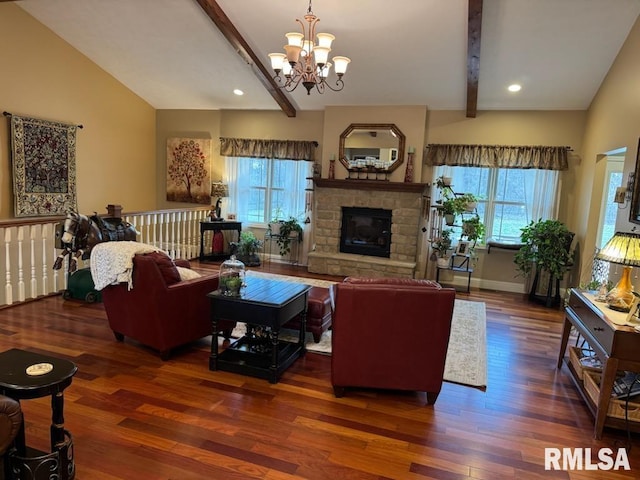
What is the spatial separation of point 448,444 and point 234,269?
1901 millimetres

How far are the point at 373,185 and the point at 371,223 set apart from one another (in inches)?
24.8

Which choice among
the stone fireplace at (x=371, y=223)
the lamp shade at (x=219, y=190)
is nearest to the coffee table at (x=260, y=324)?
the stone fireplace at (x=371, y=223)

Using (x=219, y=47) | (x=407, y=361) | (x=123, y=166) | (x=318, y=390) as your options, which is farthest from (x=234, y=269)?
(x=123, y=166)

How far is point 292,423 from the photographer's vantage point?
104 inches

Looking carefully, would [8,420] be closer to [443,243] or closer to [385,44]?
[385,44]

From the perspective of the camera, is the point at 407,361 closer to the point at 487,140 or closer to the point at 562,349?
the point at 562,349

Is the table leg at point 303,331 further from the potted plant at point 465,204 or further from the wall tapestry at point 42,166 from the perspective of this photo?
the wall tapestry at point 42,166

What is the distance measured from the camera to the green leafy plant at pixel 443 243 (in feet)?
20.1

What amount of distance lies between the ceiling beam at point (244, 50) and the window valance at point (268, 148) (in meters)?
0.53

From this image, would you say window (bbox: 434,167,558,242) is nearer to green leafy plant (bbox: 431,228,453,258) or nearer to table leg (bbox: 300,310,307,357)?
green leafy plant (bbox: 431,228,453,258)

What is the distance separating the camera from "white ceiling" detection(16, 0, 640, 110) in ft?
14.3

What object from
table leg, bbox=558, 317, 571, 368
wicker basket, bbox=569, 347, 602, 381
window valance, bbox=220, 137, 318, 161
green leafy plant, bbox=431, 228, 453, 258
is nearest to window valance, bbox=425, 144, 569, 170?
green leafy plant, bbox=431, 228, 453, 258

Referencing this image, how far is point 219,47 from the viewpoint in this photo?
5.58 metres

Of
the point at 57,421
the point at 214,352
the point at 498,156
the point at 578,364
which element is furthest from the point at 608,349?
the point at 498,156
